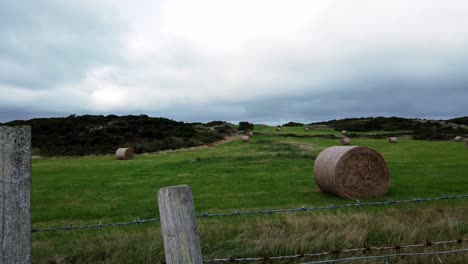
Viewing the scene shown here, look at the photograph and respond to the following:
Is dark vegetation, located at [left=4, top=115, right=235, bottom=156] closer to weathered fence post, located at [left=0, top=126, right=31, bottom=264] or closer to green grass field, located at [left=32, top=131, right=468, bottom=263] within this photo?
green grass field, located at [left=32, top=131, right=468, bottom=263]

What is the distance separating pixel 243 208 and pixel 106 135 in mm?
43133

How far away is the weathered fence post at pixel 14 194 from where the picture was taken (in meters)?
3.39

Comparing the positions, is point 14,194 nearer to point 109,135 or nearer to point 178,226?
point 178,226

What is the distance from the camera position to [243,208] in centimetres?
1145

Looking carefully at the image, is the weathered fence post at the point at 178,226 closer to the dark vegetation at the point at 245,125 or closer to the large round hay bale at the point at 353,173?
the large round hay bale at the point at 353,173

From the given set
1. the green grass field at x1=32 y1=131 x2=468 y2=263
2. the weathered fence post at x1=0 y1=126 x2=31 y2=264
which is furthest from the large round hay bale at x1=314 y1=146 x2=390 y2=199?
the weathered fence post at x1=0 y1=126 x2=31 y2=264

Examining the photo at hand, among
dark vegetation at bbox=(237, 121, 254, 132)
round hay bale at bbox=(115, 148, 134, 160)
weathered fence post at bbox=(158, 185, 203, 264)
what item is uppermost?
dark vegetation at bbox=(237, 121, 254, 132)

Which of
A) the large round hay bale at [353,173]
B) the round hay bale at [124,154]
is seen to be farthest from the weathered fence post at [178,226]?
the round hay bale at [124,154]

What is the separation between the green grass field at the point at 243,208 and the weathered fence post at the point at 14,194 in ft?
7.16

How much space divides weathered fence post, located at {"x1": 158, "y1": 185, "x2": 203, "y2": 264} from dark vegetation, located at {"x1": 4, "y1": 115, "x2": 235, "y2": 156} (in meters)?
40.9

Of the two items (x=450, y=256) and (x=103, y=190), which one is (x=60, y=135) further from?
(x=450, y=256)

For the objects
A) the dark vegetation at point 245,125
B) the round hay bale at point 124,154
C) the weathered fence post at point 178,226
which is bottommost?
the round hay bale at point 124,154

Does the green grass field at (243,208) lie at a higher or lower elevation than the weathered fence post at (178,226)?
lower

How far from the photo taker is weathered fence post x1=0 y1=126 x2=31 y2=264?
11.1ft
